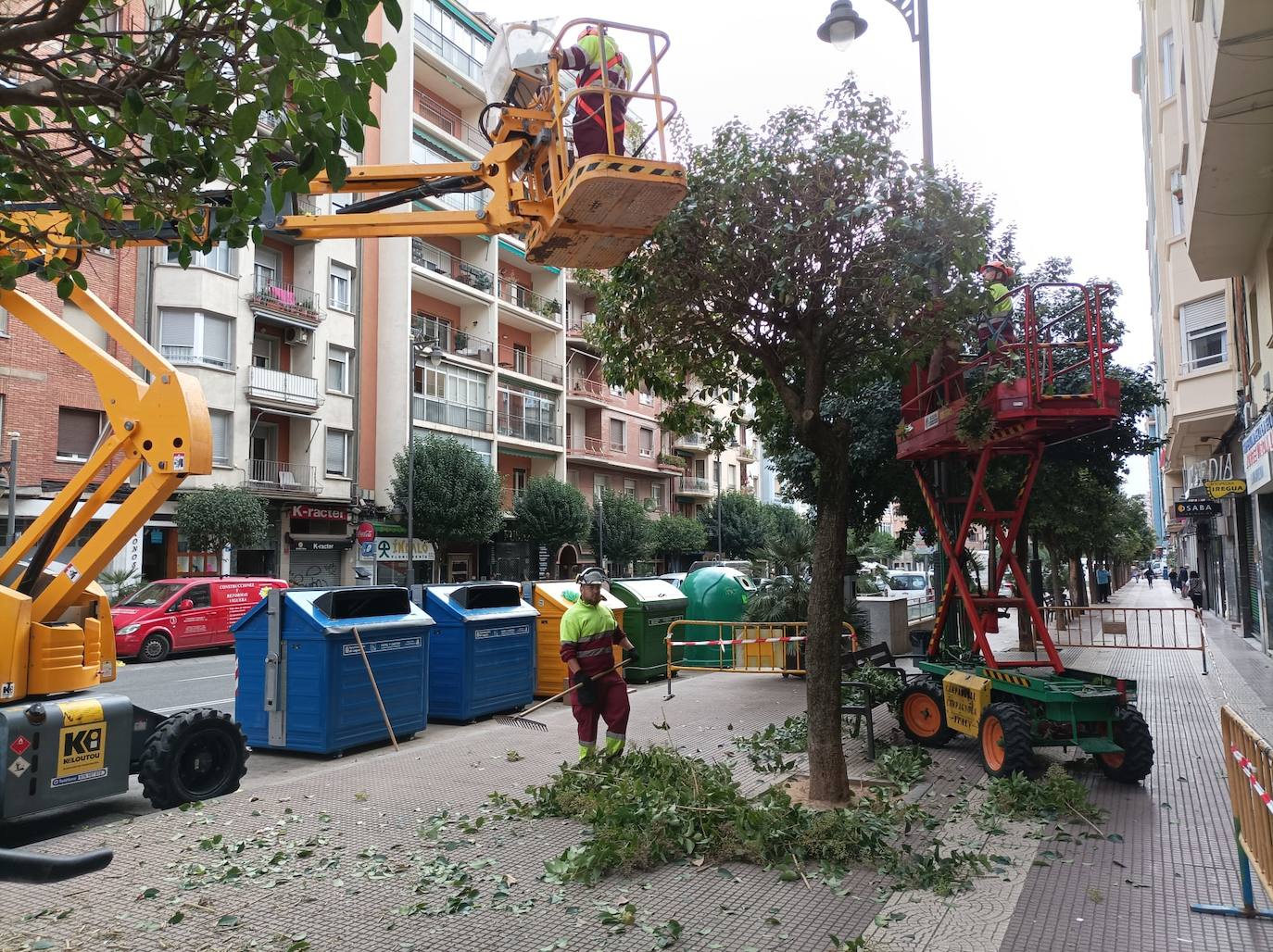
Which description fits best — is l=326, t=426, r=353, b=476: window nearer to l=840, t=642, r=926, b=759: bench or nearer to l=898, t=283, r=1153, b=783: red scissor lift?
l=840, t=642, r=926, b=759: bench

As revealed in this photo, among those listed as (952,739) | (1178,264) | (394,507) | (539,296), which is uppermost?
(539,296)

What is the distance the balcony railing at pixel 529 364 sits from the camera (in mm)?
41656

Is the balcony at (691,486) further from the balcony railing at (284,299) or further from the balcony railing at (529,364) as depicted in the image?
the balcony railing at (284,299)

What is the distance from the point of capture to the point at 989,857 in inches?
217

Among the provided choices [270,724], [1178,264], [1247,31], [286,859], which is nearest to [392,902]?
[286,859]

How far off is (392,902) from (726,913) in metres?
1.75

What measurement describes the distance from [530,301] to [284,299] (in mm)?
14712

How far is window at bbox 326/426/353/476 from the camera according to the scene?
3238 centimetres

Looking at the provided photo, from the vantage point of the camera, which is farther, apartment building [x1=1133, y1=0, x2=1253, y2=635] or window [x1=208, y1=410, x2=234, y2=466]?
window [x1=208, y1=410, x2=234, y2=466]

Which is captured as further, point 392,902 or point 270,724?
point 270,724

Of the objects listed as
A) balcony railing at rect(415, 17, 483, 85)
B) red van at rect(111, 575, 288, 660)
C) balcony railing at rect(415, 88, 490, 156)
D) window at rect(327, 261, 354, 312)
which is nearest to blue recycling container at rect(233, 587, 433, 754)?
red van at rect(111, 575, 288, 660)

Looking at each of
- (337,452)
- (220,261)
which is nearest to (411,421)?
(337,452)

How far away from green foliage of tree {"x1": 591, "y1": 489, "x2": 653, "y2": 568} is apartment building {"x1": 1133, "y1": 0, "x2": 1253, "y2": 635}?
22177 mm

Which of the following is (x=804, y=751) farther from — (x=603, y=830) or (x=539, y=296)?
(x=539, y=296)
